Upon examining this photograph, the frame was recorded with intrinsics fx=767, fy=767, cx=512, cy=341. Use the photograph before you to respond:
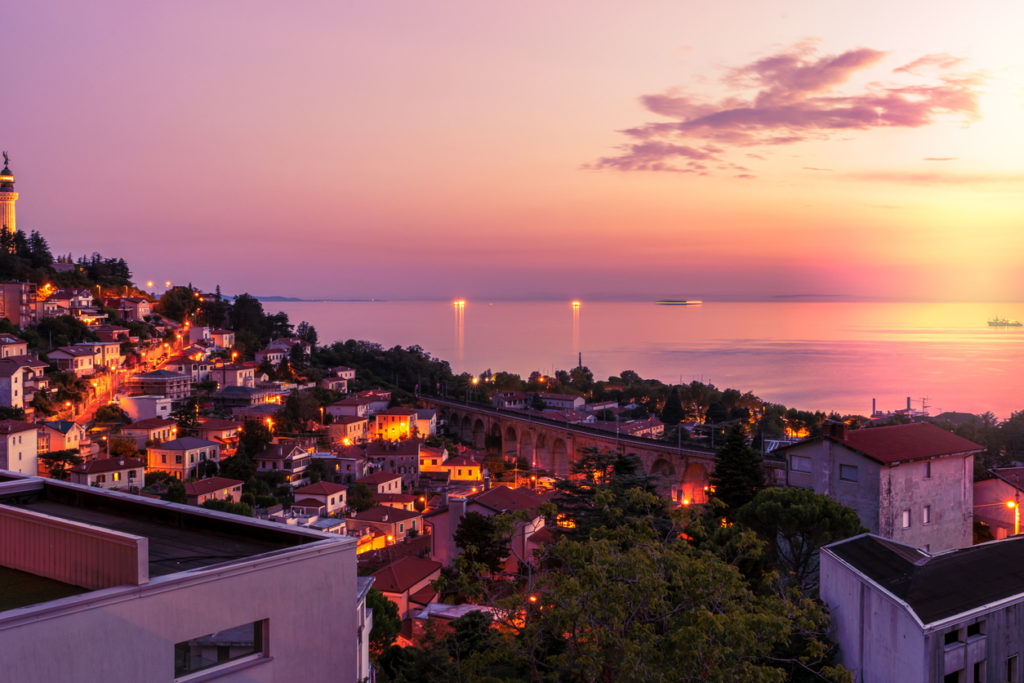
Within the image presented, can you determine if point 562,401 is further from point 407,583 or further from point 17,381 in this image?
point 407,583

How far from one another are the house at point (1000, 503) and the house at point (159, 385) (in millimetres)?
33751

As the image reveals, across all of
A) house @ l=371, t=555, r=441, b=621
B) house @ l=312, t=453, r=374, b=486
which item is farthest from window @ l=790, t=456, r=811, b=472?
house @ l=312, t=453, r=374, b=486

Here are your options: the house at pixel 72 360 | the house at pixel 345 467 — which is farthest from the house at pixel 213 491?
the house at pixel 72 360

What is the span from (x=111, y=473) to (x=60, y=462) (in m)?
2.90

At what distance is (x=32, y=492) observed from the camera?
204 inches

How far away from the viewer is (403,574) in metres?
14.7

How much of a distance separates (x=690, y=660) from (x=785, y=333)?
359ft

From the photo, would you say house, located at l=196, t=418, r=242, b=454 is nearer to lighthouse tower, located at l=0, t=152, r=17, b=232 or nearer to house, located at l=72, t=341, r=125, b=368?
house, located at l=72, t=341, r=125, b=368

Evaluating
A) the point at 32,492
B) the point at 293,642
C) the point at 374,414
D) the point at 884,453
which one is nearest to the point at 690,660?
the point at 293,642

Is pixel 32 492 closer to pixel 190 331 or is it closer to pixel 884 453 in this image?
pixel 884 453

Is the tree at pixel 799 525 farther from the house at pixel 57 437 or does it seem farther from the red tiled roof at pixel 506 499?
the house at pixel 57 437

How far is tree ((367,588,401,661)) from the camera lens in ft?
34.9

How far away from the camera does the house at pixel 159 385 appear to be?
37.1 m

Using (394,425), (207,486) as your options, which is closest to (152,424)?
(207,486)
